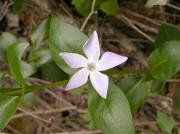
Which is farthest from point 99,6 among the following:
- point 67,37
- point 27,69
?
point 67,37

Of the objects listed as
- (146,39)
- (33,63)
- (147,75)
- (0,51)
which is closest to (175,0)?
(146,39)

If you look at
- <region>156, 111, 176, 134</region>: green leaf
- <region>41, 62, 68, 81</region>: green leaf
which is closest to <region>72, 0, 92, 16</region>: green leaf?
<region>41, 62, 68, 81</region>: green leaf

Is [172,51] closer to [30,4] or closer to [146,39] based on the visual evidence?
[146,39]

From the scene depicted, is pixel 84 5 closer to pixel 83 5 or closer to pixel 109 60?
pixel 83 5

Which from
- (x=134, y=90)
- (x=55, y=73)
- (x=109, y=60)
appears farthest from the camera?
(x=55, y=73)

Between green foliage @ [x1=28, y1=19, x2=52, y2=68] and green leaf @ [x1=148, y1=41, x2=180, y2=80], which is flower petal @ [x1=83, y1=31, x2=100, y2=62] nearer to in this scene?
green leaf @ [x1=148, y1=41, x2=180, y2=80]

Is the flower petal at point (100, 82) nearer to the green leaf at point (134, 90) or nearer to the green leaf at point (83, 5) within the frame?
the green leaf at point (134, 90)
